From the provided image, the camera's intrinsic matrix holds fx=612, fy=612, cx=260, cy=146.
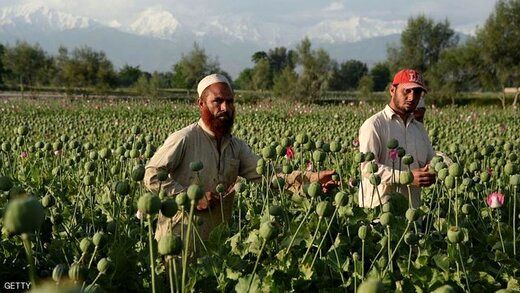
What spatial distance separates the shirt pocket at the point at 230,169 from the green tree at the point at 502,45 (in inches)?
1388

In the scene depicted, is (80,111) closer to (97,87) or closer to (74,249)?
(74,249)

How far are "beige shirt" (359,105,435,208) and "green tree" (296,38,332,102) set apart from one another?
95.9 feet

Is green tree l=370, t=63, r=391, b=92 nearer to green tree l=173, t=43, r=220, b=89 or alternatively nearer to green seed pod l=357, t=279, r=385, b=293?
green tree l=173, t=43, r=220, b=89

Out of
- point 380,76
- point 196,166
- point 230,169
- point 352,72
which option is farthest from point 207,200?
point 380,76

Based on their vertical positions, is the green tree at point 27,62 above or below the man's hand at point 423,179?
above

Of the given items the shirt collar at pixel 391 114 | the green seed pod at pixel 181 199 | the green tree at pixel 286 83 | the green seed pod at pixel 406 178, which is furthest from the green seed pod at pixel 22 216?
the green tree at pixel 286 83

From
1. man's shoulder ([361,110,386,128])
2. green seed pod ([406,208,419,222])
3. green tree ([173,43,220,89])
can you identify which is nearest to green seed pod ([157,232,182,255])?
green seed pod ([406,208,419,222])

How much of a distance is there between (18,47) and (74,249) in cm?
4726

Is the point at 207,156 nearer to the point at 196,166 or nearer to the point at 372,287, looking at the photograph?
the point at 196,166

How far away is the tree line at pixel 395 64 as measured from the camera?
3616 centimetres

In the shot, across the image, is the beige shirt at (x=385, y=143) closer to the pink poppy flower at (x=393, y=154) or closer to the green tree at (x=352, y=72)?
the pink poppy flower at (x=393, y=154)

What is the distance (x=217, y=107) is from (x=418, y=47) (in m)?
45.0

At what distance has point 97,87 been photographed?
37469mm

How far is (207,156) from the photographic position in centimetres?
323
